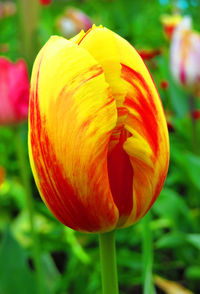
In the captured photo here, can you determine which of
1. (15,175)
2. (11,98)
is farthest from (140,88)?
(15,175)

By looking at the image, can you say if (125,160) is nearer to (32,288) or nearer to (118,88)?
(118,88)

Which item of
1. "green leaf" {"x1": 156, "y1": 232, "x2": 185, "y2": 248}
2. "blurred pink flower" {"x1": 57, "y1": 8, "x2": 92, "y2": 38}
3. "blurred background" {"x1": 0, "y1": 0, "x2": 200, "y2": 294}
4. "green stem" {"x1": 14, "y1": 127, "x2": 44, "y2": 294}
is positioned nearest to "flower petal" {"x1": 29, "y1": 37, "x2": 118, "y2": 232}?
"blurred background" {"x1": 0, "y1": 0, "x2": 200, "y2": 294}

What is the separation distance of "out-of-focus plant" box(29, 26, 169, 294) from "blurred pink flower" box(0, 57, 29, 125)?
1.97ft

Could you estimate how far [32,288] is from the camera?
105 cm

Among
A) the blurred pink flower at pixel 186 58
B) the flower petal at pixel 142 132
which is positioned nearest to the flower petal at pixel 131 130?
the flower petal at pixel 142 132

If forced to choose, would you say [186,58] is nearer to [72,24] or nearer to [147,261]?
[147,261]

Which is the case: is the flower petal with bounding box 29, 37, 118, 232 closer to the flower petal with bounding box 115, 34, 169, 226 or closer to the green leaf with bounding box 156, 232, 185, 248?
the flower petal with bounding box 115, 34, 169, 226

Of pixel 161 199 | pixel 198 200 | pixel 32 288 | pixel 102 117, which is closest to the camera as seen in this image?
pixel 102 117

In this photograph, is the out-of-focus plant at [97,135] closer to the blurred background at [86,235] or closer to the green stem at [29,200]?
the blurred background at [86,235]

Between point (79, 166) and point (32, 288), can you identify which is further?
point (32, 288)

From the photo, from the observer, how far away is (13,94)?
1.06 metres

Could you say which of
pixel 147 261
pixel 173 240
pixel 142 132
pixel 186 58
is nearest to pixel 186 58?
pixel 186 58

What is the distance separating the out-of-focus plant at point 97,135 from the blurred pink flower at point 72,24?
1.98 meters

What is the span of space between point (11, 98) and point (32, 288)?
0.37 m
